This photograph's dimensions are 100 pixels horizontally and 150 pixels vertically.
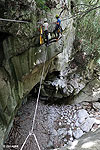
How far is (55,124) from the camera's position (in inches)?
248

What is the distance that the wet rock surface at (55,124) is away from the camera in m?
5.26

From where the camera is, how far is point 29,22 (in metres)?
2.78

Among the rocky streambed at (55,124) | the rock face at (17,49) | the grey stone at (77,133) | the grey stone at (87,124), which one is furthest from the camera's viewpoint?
the grey stone at (87,124)

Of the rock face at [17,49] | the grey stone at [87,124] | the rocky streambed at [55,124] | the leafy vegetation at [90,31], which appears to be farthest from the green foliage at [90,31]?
the grey stone at [87,124]

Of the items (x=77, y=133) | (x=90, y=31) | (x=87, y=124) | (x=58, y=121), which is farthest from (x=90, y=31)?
(x=77, y=133)

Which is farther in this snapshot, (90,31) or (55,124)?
(90,31)

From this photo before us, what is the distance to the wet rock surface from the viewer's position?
526 centimetres

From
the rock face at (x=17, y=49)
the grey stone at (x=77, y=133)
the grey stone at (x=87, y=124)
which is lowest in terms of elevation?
the grey stone at (x=77, y=133)

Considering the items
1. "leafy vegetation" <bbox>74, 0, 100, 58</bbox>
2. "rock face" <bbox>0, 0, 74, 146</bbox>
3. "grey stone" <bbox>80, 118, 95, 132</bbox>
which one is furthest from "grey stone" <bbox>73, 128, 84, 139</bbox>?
"leafy vegetation" <bbox>74, 0, 100, 58</bbox>

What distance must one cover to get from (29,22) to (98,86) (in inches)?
306

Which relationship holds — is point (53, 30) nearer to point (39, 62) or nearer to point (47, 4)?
point (47, 4)

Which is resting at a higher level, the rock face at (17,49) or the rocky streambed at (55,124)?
the rock face at (17,49)

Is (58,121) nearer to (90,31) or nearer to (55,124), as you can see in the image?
(55,124)

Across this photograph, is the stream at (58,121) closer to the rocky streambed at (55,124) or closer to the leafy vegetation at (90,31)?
the rocky streambed at (55,124)
